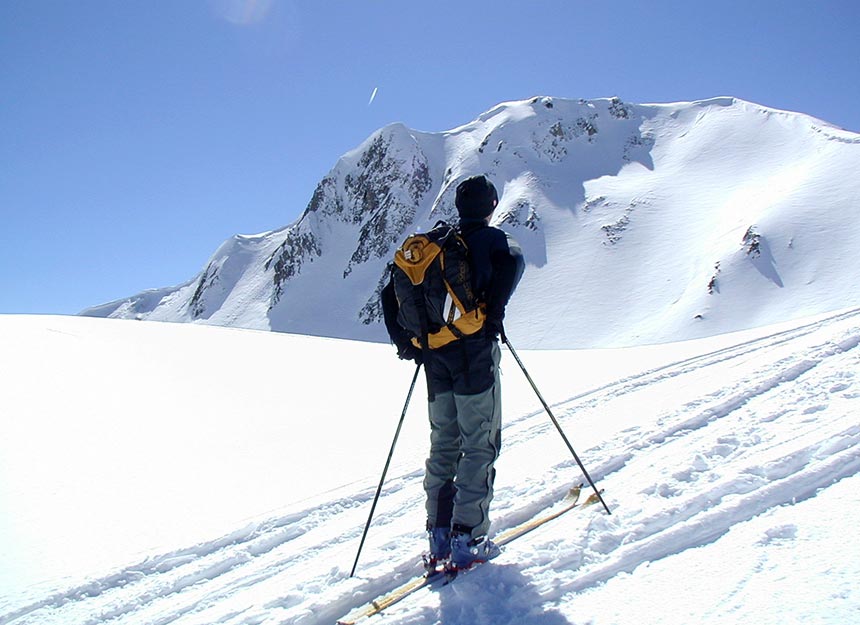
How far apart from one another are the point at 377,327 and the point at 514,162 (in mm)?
40258

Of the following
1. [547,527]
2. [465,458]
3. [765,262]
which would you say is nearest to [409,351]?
[465,458]

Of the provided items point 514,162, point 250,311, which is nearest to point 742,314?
point 514,162

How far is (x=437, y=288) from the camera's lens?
3.31 m

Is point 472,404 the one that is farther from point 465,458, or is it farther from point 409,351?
point 409,351

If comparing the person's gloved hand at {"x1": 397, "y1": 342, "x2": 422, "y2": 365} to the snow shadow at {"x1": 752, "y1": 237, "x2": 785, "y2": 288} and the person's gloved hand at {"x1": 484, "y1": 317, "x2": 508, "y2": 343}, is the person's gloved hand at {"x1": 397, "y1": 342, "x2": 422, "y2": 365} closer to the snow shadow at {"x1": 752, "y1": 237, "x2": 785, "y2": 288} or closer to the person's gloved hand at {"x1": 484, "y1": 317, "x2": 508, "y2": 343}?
the person's gloved hand at {"x1": 484, "y1": 317, "x2": 508, "y2": 343}

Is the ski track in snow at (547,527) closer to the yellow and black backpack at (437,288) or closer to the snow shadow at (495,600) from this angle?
the snow shadow at (495,600)

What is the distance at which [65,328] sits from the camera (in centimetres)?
1047

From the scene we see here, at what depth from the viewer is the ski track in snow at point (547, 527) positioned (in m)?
2.97

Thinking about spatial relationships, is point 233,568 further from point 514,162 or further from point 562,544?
point 514,162

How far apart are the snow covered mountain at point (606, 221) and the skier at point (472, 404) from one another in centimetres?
5956

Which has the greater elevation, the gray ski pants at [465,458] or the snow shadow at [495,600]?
the gray ski pants at [465,458]

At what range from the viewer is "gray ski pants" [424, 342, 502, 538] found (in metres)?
3.28

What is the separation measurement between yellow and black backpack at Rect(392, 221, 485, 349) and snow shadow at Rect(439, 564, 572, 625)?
1251 mm

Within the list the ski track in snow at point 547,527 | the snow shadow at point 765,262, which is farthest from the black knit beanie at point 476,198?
the snow shadow at point 765,262
